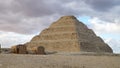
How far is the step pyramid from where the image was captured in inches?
5084

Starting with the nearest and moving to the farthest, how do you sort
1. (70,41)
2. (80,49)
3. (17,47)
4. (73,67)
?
(73,67)
(17,47)
(80,49)
(70,41)

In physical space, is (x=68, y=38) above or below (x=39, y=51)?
above

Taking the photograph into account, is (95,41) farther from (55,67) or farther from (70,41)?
(55,67)

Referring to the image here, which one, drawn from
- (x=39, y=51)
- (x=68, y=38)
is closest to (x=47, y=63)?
(x=39, y=51)

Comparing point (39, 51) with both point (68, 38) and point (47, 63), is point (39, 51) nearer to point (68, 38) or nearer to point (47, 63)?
point (47, 63)

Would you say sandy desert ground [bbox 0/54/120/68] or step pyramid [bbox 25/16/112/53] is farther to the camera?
step pyramid [bbox 25/16/112/53]

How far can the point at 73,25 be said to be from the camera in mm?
140375

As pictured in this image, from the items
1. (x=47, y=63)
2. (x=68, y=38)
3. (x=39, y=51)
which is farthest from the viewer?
(x=68, y=38)

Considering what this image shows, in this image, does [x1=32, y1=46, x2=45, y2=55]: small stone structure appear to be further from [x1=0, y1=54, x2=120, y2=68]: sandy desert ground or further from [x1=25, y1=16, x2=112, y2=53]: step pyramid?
[x1=25, y1=16, x2=112, y2=53]: step pyramid

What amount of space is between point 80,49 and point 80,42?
6335 mm

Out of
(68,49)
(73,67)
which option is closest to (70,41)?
(68,49)

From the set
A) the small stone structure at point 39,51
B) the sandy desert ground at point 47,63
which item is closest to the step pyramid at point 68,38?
the small stone structure at point 39,51

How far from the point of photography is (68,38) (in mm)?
134875

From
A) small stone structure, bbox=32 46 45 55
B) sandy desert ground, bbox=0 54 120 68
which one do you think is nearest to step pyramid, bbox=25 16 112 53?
small stone structure, bbox=32 46 45 55
